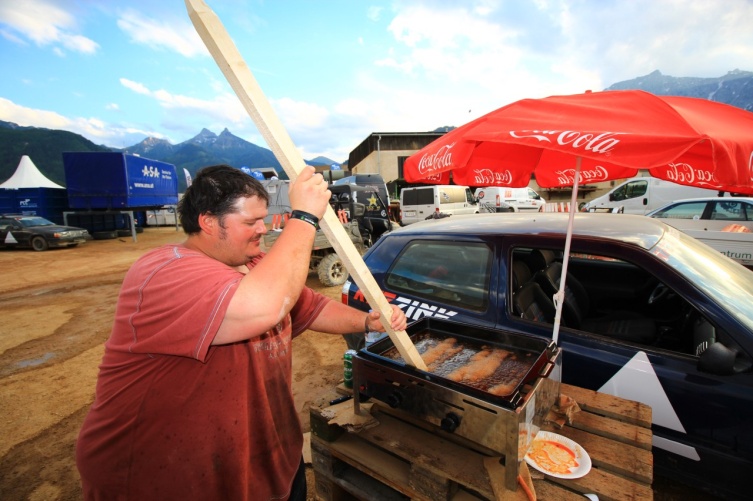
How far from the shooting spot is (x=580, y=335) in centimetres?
218

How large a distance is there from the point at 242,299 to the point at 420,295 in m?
2.15

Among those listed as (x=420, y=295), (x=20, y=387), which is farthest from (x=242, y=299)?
(x=20, y=387)

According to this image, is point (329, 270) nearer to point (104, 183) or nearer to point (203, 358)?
point (203, 358)

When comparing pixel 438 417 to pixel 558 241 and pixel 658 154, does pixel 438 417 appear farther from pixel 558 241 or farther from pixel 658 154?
pixel 558 241

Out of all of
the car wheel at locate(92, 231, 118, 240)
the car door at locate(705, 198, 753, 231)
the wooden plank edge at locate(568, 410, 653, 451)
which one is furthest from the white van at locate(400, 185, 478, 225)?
the car wheel at locate(92, 231, 118, 240)

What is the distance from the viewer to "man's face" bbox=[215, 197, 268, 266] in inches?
46.1

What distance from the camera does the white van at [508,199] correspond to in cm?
1708

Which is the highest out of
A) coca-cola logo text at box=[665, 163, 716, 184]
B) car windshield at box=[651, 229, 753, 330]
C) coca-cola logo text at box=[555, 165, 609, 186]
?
coca-cola logo text at box=[555, 165, 609, 186]

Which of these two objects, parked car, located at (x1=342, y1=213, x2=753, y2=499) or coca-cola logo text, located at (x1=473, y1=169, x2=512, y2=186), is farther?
coca-cola logo text, located at (x1=473, y1=169, x2=512, y2=186)

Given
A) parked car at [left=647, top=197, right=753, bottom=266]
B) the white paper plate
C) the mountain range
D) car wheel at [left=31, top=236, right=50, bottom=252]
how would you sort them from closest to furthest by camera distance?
the white paper plate, parked car at [left=647, top=197, right=753, bottom=266], car wheel at [left=31, top=236, right=50, bottom=252], the mountain range

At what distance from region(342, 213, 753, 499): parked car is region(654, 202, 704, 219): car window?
6.66 m

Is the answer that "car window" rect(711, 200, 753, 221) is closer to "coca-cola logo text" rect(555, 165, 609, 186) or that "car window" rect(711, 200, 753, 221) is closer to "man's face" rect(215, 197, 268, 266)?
"coca-cola logo text" rect(555, 165, 609, 186)

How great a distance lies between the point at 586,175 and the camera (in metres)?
3.36

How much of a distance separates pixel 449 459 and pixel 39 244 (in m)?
19.6
